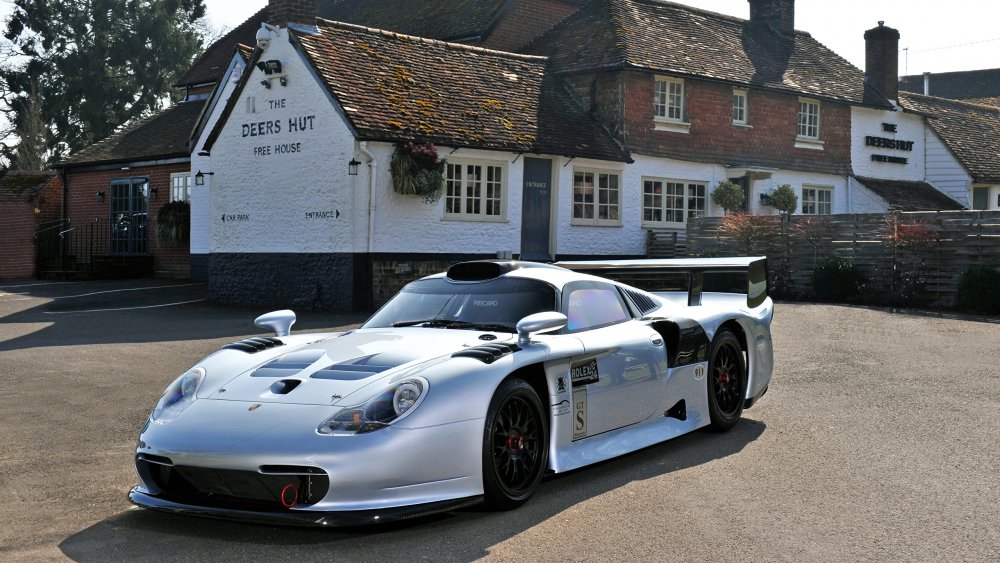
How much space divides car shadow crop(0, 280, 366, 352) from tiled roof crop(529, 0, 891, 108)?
11.1 meters

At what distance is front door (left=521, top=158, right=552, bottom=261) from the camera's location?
2391 centimetres

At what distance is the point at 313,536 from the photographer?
526cm

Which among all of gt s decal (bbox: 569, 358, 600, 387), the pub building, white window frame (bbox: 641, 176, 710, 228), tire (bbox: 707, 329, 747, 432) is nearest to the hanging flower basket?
the pub building

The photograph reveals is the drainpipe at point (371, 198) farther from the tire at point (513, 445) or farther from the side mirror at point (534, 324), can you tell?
the tire at point (513, 445)

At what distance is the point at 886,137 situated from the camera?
3397 cm

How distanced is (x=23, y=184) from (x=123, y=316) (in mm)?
16303

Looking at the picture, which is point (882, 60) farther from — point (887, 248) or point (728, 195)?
point (887, 248)

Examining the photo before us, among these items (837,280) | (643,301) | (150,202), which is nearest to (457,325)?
(643,301)

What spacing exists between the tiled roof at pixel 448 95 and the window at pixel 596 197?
24.4 inches

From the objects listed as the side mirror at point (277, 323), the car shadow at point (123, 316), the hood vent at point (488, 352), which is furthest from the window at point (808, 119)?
the hood vent at point (488, 352)

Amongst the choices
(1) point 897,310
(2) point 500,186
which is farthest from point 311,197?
(1) point 897,310

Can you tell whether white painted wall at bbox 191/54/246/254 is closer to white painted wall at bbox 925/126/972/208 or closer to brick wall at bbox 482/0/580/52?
brick wall at bbox 482/0/580/52

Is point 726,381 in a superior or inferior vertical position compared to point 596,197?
inferior

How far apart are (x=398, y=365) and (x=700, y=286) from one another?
3347mm
